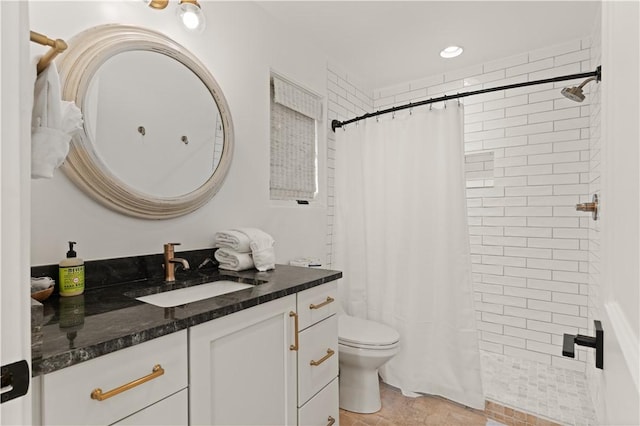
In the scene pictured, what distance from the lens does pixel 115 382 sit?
0.86 metres

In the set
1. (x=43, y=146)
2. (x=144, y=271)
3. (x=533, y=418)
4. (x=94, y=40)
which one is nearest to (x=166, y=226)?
(x=144, y=271)

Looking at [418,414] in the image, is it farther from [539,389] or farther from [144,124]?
[144,124]

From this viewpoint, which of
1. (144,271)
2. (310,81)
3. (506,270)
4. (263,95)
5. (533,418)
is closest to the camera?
(144,271)

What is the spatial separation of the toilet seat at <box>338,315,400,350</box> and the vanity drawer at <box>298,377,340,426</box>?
0.29 m

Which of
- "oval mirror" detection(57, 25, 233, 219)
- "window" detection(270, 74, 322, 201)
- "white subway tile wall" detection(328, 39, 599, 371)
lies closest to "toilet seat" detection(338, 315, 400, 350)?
"white subway tile wall" detection(328, 39, 599, 371)

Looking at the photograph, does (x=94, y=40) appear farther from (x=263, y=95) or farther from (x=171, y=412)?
(x=171, y=412)

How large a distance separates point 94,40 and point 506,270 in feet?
10.3

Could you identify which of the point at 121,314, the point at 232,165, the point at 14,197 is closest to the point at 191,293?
the point at 121,314

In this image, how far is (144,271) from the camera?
155 centimetres

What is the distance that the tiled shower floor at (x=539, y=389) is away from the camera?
6.87 ft

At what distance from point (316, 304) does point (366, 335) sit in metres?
0.65

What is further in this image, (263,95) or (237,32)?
(263,95)

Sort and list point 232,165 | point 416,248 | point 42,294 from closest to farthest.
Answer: point 42,294 → point 232,165 → point 416,248

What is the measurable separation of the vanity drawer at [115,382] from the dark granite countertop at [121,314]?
0.03m
